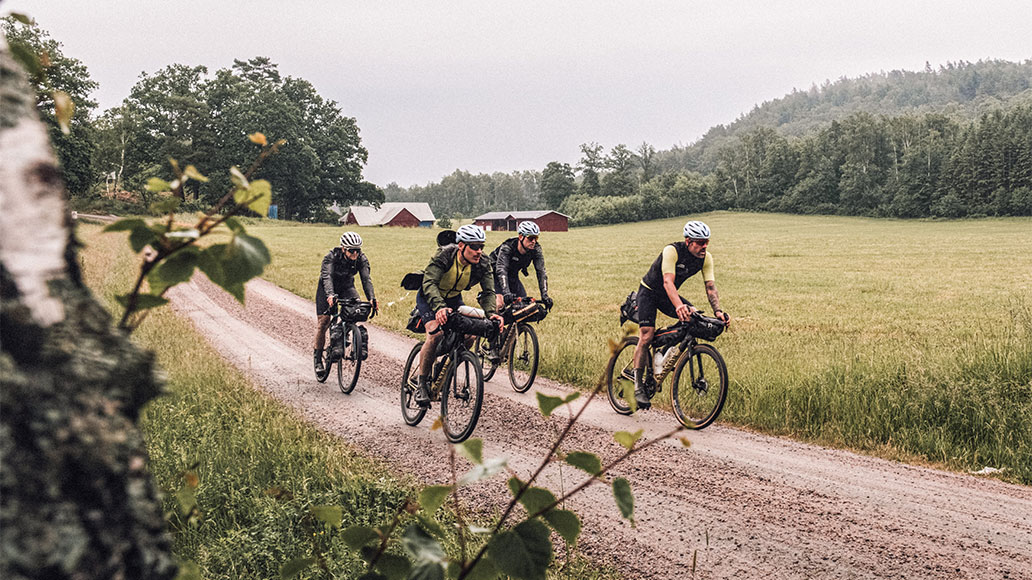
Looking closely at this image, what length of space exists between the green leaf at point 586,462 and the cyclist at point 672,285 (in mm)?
7318

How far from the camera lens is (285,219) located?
84.7 meters

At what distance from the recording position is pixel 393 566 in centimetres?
143

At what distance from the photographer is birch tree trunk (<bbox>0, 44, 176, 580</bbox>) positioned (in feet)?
2.12

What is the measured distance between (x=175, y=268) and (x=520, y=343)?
10343mm

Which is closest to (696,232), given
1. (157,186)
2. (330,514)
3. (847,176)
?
(330,514)

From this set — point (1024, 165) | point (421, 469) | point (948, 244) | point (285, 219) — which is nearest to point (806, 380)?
point (421, 469)

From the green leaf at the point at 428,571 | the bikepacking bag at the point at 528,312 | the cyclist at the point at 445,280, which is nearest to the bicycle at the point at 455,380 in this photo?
the cyclist at the point at 445,280

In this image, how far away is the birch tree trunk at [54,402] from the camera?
0.65 metres

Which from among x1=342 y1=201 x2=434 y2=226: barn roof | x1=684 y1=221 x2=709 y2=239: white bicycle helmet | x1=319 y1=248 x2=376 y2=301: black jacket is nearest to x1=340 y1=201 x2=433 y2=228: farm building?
x1=342 y1=201 x2=434 y2=226: barn roof

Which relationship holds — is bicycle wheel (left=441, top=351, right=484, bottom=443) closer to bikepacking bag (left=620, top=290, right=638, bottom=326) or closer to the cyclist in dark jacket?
bikepacking bag (left=620, top=290, right=638, bottom=326)

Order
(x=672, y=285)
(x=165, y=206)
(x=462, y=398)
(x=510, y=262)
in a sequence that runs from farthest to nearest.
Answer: (x=510, y=262) < (x=672, y=285) < (x=462, y=398) < (x=165, y=206)

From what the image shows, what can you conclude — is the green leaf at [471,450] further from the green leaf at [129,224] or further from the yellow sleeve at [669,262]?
the yellow sleeve at [669,262]

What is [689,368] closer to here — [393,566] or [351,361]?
[351,361]

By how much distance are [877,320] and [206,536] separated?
19293 mm
